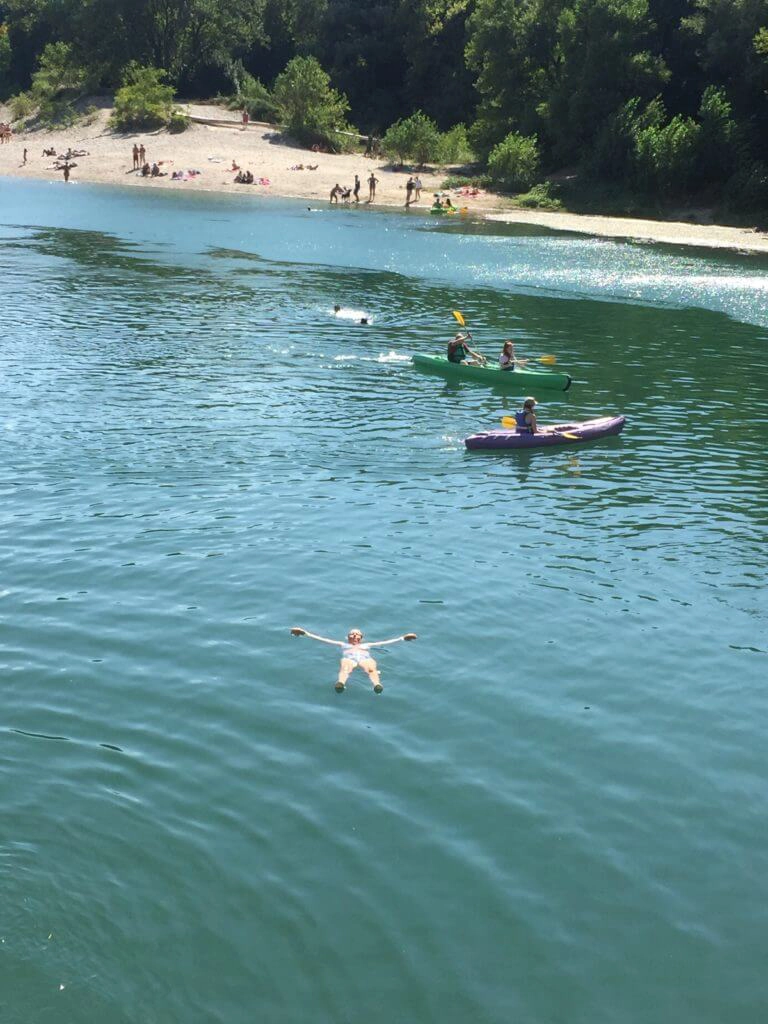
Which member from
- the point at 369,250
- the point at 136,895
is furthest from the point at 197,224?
the point at 136,895

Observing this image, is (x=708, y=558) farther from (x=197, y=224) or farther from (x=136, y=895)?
(x=197, y=224)

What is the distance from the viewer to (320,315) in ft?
149

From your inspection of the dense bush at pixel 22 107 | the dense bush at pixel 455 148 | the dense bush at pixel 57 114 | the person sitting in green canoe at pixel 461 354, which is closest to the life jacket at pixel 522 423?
the person sitting in green canoe at pixel 461 354

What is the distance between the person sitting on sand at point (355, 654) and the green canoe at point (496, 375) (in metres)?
18.5

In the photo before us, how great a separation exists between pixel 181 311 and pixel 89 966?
1458 inches

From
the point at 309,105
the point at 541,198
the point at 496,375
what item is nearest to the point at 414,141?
the point at 309,105

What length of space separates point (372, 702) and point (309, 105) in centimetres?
9413

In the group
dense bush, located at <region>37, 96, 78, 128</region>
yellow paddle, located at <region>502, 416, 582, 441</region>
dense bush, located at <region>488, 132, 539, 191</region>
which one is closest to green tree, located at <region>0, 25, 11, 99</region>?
dense bush, located at <region>37, 96, 78, 128</region>

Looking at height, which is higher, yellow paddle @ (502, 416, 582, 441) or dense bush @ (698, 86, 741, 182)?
dense bush @ (698, 86, 741, 182)

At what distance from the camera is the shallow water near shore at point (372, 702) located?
35.7 feet

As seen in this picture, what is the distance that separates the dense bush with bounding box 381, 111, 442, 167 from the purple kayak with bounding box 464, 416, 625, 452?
7085 centimetres

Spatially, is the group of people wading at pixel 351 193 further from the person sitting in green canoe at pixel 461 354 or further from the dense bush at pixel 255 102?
the person sitting in green canoe at pixel 461 354

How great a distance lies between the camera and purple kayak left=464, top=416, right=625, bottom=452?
1118 inches

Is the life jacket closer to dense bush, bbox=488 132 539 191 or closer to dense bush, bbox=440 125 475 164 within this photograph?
dense bush, bbox=488 132 539 191
